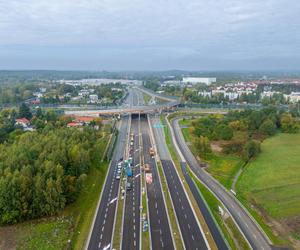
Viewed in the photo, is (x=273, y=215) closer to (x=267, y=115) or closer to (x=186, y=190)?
(x=186, y=190)

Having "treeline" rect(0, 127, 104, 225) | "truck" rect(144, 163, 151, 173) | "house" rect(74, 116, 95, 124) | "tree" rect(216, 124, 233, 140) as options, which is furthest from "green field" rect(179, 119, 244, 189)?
"house" rect(74, 116, 95, 124)

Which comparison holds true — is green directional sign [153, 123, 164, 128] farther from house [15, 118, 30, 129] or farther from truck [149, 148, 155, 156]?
house [15, 118, 30, 129]

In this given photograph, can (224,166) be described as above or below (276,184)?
above

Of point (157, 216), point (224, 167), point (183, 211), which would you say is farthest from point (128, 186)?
point (224, 167)

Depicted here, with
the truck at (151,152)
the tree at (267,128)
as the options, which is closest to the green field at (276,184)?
the tree at (267,128)

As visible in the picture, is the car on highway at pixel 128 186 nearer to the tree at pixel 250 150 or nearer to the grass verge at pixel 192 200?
the grass verge at pixel 192 200

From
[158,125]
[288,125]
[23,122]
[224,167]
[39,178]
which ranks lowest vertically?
[224,167]

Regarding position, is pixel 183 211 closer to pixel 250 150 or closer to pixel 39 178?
pixel 39 178
